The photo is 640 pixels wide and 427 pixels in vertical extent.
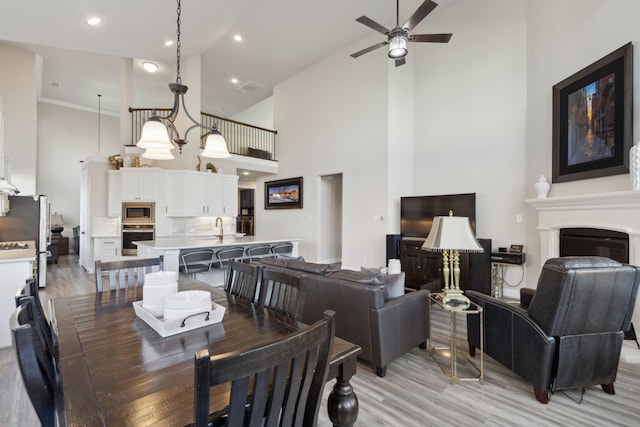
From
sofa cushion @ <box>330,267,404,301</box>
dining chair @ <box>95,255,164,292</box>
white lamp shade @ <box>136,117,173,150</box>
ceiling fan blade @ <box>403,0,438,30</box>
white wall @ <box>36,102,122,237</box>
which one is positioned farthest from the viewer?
white wall @ <box>36,102,122,237</box>

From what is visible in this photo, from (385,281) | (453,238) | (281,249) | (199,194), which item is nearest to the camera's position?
(453,238)

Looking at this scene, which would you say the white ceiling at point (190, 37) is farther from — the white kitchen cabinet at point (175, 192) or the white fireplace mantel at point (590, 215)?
the white fireplace mantel at point (590, 215)

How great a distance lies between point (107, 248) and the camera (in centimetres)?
654

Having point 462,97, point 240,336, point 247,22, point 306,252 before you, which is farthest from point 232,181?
point 240,336

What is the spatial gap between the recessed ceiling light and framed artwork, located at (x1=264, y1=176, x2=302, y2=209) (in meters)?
4.05

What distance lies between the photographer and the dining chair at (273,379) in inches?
25.3

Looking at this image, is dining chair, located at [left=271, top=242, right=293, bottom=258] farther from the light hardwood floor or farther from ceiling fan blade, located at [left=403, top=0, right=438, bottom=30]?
ceiling fan blade, located at [left=403, top=0, right=438, bottom=30]

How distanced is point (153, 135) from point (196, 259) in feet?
6.09

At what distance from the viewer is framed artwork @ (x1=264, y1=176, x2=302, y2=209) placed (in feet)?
26.5

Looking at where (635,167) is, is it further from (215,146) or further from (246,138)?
(246,138)

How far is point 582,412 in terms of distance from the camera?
1.95 meters

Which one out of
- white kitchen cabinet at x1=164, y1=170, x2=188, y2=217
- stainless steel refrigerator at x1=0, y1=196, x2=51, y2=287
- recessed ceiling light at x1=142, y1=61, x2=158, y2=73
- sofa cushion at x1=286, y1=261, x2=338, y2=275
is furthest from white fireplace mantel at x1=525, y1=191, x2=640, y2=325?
recessed ceiling light at x1=142, y1=61, x2=158, y2=73

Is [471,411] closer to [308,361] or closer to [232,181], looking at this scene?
[308,361]

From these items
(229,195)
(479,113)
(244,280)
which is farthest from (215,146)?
(479,113)
